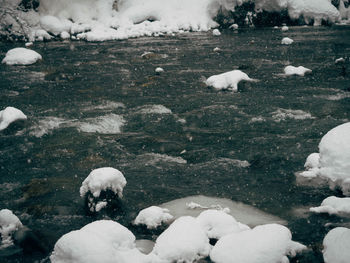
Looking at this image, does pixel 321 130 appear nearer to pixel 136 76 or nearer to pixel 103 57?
pixel 136 76

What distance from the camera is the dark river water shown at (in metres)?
5.25

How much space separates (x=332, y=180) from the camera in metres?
5.44

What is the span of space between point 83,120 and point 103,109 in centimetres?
90

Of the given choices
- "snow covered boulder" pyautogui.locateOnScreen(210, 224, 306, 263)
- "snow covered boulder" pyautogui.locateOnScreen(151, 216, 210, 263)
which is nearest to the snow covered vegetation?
"snow covered boulder" pyautogui.locateOnScreen(151, 216, 210, 263)

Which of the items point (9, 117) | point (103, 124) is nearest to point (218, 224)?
point (103, 124)

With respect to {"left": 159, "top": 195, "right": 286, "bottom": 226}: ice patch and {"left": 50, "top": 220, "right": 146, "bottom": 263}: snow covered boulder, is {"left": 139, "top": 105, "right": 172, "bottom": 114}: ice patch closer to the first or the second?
{"left": 159, "top": 195, "right": 286, "bottom": 226}: ice patch

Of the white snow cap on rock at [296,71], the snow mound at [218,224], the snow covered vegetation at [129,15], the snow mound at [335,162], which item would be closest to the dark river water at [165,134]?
the snow mound at [335,162]

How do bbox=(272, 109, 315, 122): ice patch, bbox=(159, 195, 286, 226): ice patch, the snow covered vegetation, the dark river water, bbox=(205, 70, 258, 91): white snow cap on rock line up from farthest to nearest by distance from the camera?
the snow covered vegetation
bbox=(205, 70, 258, 91): white snow cap on rock
bbox=(272, 109, 315, 122): ice patch
the dark river water
bbox=(159, 195, 286, 226): ice patch

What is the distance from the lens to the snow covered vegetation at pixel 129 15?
2366 centimetres

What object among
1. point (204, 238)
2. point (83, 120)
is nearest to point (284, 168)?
point (204, 238)

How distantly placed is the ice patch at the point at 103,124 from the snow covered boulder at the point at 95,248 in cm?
429

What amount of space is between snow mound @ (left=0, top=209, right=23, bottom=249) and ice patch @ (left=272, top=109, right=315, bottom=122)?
5861mm

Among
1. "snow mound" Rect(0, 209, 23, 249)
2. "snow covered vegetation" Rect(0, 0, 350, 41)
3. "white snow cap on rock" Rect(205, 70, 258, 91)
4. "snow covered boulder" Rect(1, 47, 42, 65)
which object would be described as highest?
"snow covered vegetation" Rect(0, 0, 350, 41)

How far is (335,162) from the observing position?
5500 millimetres
